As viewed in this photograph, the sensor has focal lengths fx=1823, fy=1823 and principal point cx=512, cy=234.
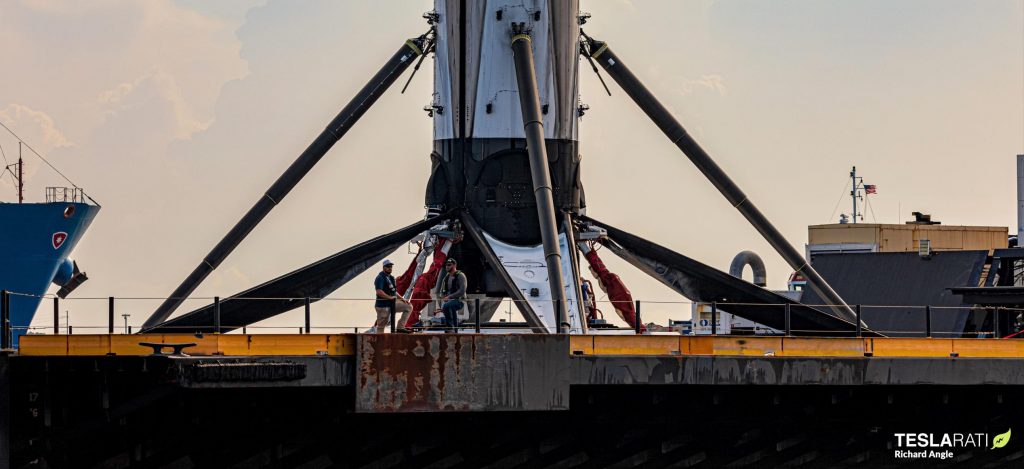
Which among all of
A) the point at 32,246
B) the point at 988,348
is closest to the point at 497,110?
the point at 988,348

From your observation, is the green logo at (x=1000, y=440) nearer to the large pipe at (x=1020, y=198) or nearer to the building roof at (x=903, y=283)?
the building roof at (x=903, y=283)

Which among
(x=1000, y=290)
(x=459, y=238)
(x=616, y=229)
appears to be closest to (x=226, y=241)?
(x=459, y=238)

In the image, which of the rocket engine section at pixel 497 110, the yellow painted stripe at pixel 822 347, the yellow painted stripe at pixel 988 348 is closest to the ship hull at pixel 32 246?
the rocket engine section at pixel 497 110

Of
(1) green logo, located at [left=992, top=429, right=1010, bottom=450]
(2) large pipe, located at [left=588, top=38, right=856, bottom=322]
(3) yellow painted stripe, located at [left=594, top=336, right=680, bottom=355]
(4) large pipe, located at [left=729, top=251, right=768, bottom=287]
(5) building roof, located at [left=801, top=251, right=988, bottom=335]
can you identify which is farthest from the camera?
(4) large pipe, located at [left=729, top=251, right=768, bottom=287]

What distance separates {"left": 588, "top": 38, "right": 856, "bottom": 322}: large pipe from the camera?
4391cm

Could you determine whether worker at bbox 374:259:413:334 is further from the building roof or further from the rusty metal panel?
the building roof

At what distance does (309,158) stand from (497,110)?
16.4ft

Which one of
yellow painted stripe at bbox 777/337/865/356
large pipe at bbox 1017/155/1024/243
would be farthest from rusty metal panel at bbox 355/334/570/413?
large pipe at bbox 1017/155/1024/243

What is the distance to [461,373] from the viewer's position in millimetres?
29281

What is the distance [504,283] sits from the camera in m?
41.5

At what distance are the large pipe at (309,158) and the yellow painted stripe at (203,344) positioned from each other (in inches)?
556

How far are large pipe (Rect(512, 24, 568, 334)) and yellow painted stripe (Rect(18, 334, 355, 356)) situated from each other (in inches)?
272

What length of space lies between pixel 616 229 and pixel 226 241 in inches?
372

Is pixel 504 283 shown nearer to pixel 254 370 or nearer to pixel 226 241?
pixel 226 241
